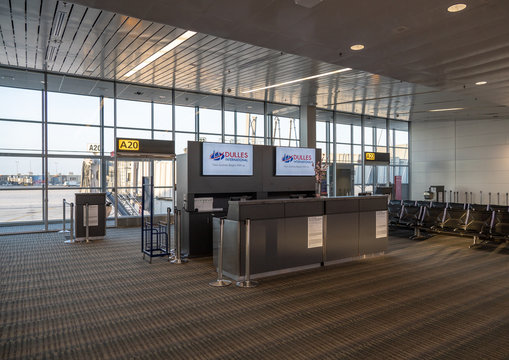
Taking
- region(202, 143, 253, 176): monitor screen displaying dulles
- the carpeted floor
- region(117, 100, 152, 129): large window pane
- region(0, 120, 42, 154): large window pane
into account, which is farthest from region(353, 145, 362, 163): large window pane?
region(0, 120, 42, 154): large window pane

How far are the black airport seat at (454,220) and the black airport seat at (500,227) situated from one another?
648 mm

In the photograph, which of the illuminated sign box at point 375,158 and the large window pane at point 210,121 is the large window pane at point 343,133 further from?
the large window pane at point 210,121

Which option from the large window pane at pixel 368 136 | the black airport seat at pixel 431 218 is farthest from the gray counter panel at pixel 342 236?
the large window pane at pixel 368 136

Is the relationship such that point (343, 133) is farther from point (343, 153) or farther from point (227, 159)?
point (227, 159)

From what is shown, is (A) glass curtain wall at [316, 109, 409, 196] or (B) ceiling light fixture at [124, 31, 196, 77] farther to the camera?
(A) glass curtain wall at [316, 109, 409, 196]

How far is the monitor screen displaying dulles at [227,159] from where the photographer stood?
7.84 meters

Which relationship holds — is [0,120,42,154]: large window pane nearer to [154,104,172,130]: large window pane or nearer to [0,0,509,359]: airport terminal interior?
[0,0,509,359]: airport terminal interior

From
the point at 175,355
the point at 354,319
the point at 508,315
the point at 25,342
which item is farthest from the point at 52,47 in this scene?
the point at 508,315

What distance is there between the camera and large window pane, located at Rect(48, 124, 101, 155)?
1137 centimetres

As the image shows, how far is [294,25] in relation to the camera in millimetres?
5109

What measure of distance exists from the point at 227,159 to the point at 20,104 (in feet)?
24.2

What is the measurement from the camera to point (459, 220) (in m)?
8.80

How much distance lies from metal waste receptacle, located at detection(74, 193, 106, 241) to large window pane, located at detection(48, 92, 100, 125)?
3.46 meters

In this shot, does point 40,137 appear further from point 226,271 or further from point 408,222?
point 408,222
